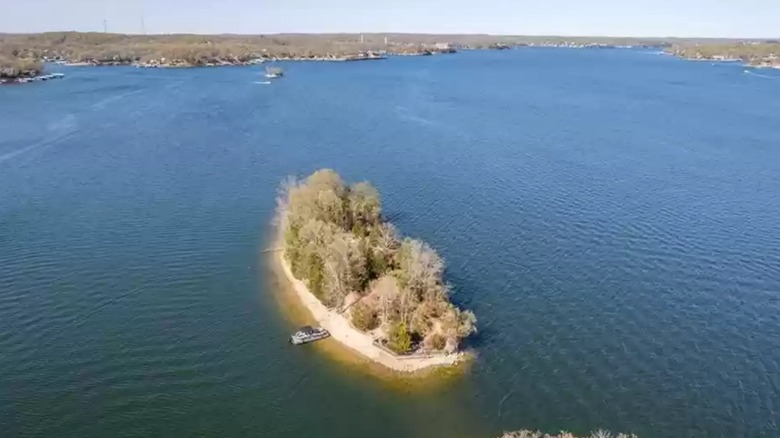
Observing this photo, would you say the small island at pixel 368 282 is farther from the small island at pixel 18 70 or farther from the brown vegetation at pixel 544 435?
the small island at pixel 18 70

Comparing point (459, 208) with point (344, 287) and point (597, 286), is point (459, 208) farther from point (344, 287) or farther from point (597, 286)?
Answer: point (344, 287)

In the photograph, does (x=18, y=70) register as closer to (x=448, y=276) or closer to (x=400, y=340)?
(x=448, y=276)

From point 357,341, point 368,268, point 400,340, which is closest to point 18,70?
point 368,268

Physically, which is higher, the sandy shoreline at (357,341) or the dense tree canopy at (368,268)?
the dense tree canopy at (368,268)

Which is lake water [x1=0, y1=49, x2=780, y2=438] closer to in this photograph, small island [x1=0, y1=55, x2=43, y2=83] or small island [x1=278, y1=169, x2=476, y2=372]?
small island [x1=278, y1=169, x2=476, y2=372]

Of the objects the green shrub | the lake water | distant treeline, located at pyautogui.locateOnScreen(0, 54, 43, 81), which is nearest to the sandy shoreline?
the green shrub

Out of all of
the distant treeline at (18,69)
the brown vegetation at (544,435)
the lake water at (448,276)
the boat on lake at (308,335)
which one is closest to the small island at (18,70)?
the distant treeline at (18,69)
